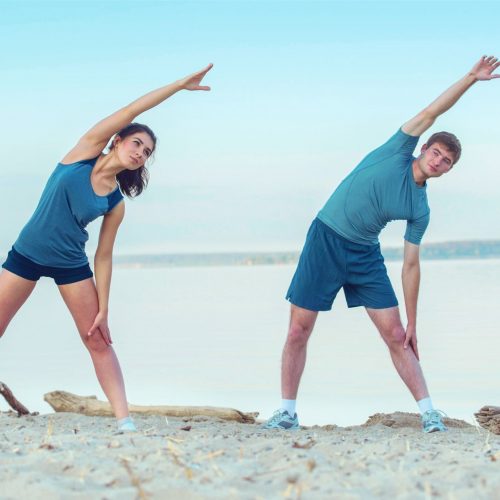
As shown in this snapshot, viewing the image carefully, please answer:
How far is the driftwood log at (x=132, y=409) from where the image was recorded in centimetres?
666

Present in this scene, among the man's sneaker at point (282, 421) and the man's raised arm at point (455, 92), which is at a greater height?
the man's raised arm at point (455, 92)

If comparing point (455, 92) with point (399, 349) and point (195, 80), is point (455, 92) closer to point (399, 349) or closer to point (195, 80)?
point (195, 80)

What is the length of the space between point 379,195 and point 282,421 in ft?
5.13

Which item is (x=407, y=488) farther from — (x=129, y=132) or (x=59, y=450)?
(x=129, y=132)

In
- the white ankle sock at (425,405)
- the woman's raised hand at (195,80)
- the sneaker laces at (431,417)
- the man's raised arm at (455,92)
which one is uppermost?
the man's raised arm at (455,92)

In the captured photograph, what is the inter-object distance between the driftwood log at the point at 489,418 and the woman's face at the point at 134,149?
3.31 m

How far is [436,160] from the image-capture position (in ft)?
17.7

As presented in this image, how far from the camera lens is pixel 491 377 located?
33.2ft

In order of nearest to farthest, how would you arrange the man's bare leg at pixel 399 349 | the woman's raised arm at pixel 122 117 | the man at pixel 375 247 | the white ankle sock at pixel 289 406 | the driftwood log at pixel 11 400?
the woman's raised arm at pixel 122 117 → the man at pixel 375 247 → the man's bare leg at pixel 399 349 → the white ankle sock at pixel 289 406 → the driftwood log at pixel 11 400

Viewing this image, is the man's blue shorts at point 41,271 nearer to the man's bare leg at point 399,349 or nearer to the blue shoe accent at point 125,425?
the blue shoe accent at point 125,425

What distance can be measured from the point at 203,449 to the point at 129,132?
5.88 feet

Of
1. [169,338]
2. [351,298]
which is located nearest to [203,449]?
[351,298]

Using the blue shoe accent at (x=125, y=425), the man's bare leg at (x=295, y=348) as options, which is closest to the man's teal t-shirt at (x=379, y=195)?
the man's bare leg at (x=295, y=348)

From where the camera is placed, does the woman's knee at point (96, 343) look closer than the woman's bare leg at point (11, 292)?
No
